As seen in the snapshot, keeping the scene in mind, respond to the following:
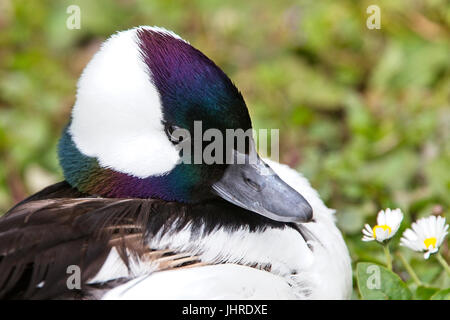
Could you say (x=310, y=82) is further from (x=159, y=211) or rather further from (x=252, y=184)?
(x=159, y=211)

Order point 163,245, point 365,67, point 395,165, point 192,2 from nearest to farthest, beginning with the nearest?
point 163,245, point 395,165, point 365,67, point 192,2

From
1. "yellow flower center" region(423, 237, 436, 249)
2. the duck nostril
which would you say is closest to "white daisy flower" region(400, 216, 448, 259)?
"yellow flower center" region(423, 237, 436, 249)

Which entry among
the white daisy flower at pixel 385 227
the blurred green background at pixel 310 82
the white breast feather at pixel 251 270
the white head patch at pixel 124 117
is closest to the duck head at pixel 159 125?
the white head patch at pixel 124 117

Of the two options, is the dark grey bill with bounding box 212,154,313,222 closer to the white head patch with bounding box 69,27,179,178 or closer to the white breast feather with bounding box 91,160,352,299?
the white breast feather with bounding box 91,160,352,299

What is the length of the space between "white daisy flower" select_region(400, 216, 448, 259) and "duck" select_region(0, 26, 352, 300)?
218 millimetres

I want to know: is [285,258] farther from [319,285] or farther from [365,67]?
[365,67]

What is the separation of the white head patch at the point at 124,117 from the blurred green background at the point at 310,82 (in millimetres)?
1114

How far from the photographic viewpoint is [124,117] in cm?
225

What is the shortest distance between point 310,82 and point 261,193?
1832 millimetres

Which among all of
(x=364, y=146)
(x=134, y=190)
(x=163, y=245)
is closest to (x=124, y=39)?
(x=134, y=190)

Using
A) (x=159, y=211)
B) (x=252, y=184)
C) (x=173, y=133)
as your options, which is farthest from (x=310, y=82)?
(x=159, y=211)

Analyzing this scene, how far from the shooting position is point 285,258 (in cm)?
224
